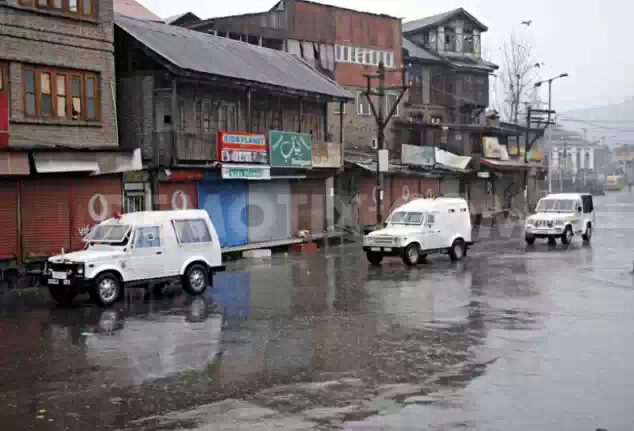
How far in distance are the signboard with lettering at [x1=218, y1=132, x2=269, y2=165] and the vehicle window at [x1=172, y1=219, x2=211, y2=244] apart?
36.3ft

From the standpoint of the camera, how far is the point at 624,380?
1010cm

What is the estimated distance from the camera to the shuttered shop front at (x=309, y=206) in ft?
124

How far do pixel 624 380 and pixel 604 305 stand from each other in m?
6.95

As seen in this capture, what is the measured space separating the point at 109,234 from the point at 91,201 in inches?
A: 269

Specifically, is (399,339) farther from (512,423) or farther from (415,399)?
(512,423)

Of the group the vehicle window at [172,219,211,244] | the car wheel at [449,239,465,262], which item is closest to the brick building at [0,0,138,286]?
the vehicle window at [172,219,211,244]

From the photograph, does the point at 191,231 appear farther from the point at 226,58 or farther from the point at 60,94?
the point at 226,58

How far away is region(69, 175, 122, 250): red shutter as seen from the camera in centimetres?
2419

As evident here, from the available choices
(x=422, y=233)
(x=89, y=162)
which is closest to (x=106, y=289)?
(x=89, y=162)

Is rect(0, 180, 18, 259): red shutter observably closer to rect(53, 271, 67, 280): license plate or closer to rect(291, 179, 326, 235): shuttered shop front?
rect(53, 271, 67, 280): license plate

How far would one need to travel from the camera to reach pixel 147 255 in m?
18.3

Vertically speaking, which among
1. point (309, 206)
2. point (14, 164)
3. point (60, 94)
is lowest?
point (309, 206)

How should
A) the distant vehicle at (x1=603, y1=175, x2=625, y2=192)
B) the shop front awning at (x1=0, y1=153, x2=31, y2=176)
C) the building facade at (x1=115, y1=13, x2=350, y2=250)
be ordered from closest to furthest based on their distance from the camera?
the shop front awning at (x1=0, y1=153, x2=31, y2=176) → the building facade at (x1=115, y1=13, x2=350, y2=250) → the distant vehicle at (x1=603, y1=175, x2=625, y2=192)

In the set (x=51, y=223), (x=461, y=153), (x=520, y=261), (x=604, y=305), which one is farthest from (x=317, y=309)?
(x=461, y=153)
